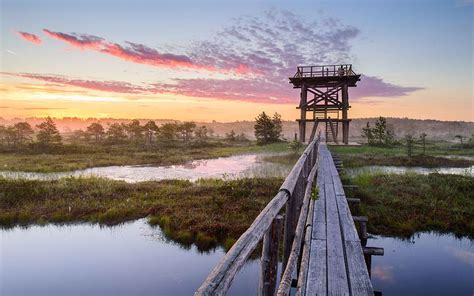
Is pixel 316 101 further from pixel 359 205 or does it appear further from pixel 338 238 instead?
pixel 338 238

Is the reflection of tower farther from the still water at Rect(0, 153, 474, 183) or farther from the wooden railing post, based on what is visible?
the wooden railing post

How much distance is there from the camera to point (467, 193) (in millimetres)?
13578

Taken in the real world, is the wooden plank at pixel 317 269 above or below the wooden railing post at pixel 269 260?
below

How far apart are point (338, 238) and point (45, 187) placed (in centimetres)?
1599

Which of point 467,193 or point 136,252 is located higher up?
point 467,193

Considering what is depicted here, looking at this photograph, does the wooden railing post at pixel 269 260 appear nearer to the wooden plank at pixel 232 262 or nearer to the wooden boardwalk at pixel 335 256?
the wooden plank at pixel 232 262

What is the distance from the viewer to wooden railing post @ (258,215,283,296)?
3.08 meters

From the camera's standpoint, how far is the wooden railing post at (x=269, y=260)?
3.08 meters

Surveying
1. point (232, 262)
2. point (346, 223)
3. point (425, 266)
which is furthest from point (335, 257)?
point (425, 266)

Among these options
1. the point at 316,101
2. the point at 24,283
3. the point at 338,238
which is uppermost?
the point at 316,101

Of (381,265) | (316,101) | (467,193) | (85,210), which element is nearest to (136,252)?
(85,210)

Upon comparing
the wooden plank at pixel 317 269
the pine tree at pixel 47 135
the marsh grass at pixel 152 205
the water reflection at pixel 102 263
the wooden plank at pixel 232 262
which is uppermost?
the pine tree at pixel 47 135

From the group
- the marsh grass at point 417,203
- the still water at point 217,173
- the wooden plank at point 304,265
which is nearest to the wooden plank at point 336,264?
the wooden plank at point 304,265

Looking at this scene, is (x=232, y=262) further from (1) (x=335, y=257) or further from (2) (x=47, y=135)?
(2) (x=47, y=135)
